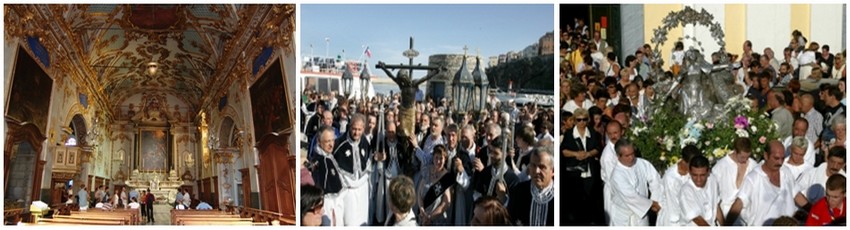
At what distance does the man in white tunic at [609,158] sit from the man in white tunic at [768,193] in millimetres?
1327

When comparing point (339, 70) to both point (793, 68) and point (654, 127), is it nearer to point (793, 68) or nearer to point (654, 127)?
point (654, 127)

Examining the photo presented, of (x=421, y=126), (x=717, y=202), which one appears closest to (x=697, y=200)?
(x=717, y=202)

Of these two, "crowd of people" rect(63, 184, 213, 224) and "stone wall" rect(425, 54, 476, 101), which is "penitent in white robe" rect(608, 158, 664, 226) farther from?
"crowd of people" rect(63, 184, 213, 224)

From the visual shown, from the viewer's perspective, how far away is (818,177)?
10266 mm

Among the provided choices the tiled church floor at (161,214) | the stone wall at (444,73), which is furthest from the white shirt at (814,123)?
the tiled church floor at (161,214)

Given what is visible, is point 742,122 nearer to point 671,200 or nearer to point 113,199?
point 671,200

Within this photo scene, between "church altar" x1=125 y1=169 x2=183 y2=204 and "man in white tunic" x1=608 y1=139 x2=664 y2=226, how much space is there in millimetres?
5737

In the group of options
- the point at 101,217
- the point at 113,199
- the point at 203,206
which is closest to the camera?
the point at 101,217

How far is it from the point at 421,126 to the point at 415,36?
3.27 ft

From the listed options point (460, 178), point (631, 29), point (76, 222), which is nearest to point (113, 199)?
point (76, 222)

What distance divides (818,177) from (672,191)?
5.28ft

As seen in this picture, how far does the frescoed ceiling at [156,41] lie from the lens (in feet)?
34.5

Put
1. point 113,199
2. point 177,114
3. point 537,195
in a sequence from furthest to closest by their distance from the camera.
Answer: point 177,114
point 113,199
point 537,195

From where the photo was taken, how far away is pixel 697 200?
10.1 m
